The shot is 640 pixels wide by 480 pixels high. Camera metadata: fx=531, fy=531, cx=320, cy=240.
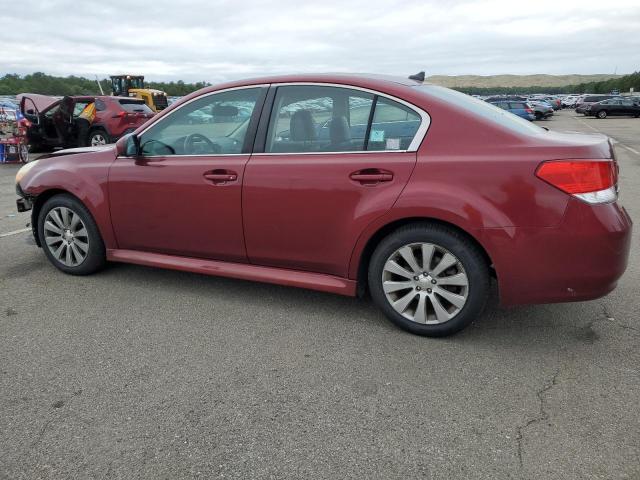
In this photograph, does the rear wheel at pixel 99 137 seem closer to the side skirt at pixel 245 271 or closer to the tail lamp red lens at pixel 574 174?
the side skirt at pixel 245 271

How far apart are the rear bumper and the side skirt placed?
1004 mm

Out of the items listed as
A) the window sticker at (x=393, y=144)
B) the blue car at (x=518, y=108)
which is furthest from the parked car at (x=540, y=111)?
the window sticker at (x=393, y=144)

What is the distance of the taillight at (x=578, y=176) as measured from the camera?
9.65ft

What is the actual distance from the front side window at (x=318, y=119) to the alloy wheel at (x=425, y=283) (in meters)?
0.78

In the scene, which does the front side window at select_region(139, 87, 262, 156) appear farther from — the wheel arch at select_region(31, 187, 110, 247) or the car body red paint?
the wheel arch at select_region(31, 187, 110, 247)

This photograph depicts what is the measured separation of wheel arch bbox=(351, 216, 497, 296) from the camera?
10.5 feet

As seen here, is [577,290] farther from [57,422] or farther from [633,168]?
[633,168]

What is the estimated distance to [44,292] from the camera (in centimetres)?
431

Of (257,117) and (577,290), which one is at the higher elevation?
(257,117)

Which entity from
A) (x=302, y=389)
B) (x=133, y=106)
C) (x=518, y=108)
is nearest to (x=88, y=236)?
(x=302, y=389)

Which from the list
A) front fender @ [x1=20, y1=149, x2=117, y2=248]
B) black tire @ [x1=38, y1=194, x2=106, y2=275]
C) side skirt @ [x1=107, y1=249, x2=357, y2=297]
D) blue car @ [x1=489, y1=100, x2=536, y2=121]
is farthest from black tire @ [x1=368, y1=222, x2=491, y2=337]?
blue car @ [x1=489, y1=100, x2=536, y2=121]

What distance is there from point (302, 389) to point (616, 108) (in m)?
42.9

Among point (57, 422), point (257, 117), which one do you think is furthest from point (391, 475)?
point (257, 117)

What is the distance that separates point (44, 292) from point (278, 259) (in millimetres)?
2036
